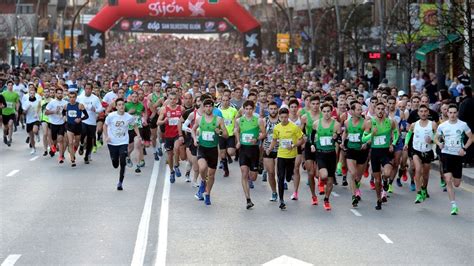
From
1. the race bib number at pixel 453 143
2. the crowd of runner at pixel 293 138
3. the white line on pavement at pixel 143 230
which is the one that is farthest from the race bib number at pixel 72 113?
the race bib number at pixel 453 143

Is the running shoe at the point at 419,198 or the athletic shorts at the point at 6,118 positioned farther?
the athletic shorts at the point at 6,118

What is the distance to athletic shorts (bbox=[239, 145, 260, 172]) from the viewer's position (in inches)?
709

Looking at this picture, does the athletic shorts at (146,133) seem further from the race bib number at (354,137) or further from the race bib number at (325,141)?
the race bib number at (325,141)

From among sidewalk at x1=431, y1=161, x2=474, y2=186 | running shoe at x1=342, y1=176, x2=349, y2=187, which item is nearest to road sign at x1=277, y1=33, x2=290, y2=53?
sidewalk at x1=431, y1=161, x2=474, y2=186

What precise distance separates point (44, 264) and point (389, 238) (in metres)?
4.45

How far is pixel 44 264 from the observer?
12.6m

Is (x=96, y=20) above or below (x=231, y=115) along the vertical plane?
above

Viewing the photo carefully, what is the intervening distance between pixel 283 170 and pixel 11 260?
5.89 m

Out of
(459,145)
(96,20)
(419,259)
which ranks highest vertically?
(96,20)

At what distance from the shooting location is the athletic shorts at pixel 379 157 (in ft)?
59.0

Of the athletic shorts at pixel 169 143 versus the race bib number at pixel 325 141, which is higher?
the race bib number at pixel 325 141

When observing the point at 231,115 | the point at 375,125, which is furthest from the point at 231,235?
the point at 231,115

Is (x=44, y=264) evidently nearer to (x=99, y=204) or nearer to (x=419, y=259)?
(x=419, y=259)

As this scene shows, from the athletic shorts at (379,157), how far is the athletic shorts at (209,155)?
2.40 meters
